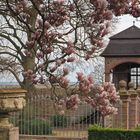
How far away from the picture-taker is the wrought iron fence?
61.3 feet

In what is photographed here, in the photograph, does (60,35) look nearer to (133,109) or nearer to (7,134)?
(7,134)

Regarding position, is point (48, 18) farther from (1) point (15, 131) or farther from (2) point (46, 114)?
(2) point (46, 114)

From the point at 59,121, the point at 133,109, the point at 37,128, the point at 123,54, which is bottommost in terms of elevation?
the point at 37,128

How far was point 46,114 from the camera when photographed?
1909 centimetres

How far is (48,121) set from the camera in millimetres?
18953

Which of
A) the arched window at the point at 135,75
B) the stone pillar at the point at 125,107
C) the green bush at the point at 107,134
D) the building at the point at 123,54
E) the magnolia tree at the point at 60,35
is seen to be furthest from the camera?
the arched window at the point at 135,75

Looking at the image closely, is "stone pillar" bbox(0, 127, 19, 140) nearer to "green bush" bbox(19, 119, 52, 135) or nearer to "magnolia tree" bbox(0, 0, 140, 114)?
"magnolia tree" bbox(0, 0, 140, 114)

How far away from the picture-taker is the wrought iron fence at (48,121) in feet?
61.3

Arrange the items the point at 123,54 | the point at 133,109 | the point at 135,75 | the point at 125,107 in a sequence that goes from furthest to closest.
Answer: the point at 135,75
the point at 123,54
the point at 133,109
the point at 125,107

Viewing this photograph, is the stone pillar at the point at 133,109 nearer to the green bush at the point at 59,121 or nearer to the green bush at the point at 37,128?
the green bush at the point at 59,121

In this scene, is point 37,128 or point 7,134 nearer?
point 7,134

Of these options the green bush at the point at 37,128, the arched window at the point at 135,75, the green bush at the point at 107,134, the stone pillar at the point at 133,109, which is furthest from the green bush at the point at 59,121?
the arched window at the point at 135,75

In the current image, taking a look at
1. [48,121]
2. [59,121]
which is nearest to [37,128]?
[48,121]

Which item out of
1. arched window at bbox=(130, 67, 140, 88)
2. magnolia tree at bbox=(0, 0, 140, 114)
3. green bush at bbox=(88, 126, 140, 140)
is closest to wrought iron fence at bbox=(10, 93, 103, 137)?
green bush at bbox=(88, 126, 140, 140)
